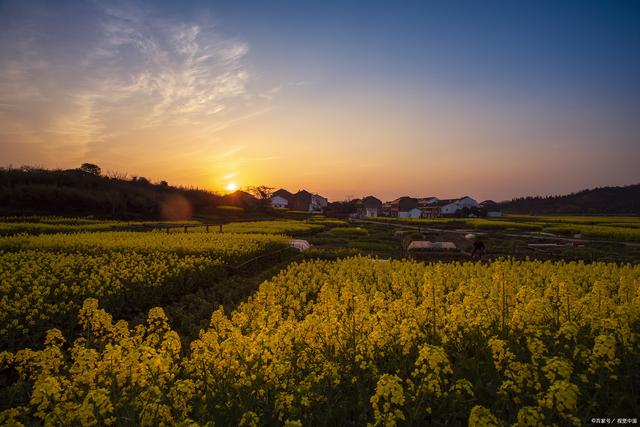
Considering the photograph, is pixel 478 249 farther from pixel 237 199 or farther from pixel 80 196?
pixel 237 199

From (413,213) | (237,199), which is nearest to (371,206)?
(413,213)

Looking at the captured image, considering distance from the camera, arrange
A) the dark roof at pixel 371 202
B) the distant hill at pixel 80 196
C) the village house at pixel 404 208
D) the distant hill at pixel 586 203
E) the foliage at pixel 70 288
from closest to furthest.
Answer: the foliage at pixel 70 288, the distant hill at pixel 80 196, the distant hill at pixel 586 203, the village house at pixel 404 208, the dark roof at pixel 371 202

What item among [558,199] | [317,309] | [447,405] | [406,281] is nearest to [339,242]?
[406,281]

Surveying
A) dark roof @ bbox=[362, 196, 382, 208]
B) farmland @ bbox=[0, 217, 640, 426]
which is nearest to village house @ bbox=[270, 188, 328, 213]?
dark roof @ bbox=[362, 196, 382, 208]

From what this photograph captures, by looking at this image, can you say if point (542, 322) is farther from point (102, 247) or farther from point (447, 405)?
point (102, 247)

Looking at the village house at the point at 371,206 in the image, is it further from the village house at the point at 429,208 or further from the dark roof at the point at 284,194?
the dark roof at the point at 284,194

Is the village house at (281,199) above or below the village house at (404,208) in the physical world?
above

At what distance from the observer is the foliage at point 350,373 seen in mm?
3900

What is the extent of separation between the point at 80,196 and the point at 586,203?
147 metres

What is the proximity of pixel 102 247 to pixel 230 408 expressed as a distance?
17.8 meters

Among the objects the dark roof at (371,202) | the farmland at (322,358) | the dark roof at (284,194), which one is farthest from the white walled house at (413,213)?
the farmland at (322,358)

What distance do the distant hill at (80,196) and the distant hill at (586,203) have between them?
118447 mm

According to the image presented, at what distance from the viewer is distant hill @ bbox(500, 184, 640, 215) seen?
12181 centimetres

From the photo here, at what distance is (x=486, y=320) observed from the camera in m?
6.87
